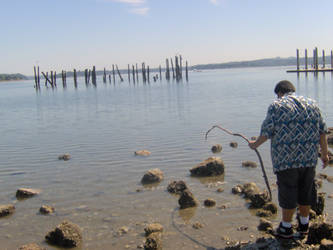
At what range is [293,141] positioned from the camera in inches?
169

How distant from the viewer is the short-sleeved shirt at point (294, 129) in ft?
13.9

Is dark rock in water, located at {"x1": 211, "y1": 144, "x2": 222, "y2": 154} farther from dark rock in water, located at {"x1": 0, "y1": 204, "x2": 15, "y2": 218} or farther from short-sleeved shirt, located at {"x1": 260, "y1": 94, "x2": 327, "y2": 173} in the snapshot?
short-sleeved shirt, located at {"x1": 260, "y1": 94, "x2": 327, "y2": 173}

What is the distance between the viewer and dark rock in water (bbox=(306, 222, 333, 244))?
4.53 meters

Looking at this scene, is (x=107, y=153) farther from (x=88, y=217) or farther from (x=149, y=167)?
(x=88, y=217)

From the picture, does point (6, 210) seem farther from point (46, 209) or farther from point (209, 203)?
point (209, 203)

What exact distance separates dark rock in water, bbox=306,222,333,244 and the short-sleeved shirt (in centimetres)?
79

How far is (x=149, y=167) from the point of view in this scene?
9.82 metres

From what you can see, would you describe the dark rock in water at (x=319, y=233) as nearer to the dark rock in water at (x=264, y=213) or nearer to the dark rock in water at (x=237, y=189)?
the dark rock in water at (x=264, y=213)

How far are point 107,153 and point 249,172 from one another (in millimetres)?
4809

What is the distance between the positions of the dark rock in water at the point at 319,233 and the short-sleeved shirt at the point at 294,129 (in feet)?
2.60

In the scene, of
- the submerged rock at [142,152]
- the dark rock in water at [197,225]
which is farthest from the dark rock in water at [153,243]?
the submerged rock at [142,152]

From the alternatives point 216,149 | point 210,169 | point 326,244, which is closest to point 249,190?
point 210,169

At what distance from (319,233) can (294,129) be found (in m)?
1.33

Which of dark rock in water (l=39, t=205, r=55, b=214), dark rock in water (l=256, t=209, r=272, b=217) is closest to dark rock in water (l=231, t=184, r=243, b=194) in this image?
dark rock in water (l=256, t=209, r=272, b=217)
